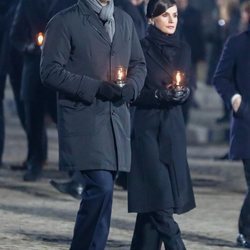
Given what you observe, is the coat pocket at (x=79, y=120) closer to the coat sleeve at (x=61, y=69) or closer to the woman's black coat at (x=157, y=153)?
the coat sleeve at (x=61, y=69)

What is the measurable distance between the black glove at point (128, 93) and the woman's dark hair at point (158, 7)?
0.81 metres

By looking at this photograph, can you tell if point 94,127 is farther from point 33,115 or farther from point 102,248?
point 33,115

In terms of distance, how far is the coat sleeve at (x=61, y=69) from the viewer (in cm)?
862

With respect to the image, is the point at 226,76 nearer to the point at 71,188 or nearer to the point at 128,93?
the point at 128,93

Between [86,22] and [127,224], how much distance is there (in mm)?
2907

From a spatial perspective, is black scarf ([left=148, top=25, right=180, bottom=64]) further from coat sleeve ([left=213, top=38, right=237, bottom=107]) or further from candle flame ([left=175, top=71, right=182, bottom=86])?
coat sleeve ([left=213, top=38, right=237, bottom=107])

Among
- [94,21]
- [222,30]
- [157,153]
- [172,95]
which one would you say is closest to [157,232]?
[157,153]

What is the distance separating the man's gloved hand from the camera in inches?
359

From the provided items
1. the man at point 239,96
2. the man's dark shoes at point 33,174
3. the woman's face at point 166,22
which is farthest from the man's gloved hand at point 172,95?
the man's dark shoes at point 33,174

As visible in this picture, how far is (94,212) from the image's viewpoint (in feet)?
28.7

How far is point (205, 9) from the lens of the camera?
100 feet

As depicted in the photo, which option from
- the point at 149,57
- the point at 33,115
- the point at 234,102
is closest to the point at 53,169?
the point at 33,115

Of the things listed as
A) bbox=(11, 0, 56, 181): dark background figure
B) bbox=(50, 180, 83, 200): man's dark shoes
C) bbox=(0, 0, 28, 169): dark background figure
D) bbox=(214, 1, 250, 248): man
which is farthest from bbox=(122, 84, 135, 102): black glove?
bbox=(0, 0, 28, 169): dark background figure

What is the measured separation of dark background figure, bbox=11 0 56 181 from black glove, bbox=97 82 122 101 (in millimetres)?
4363
